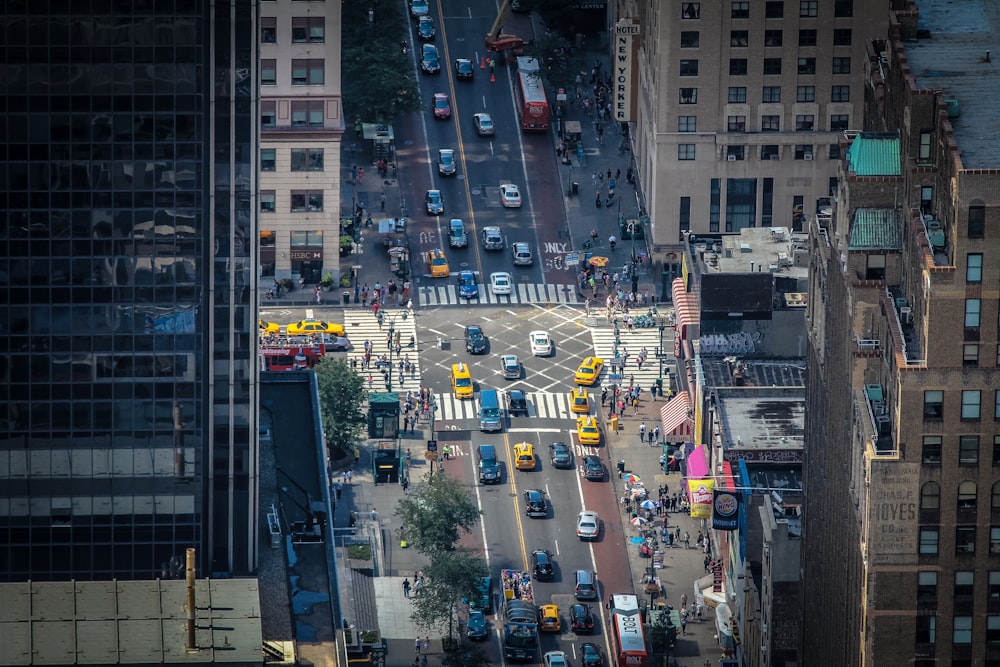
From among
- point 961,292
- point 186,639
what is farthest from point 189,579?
point 961,292

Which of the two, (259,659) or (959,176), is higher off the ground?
(959,176)

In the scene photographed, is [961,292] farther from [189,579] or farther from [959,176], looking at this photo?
[189,579]

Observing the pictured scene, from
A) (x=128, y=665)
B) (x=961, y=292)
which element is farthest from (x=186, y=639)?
(x=961, y=292)

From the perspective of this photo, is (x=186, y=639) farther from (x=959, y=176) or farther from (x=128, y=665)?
(x=959, y=176)

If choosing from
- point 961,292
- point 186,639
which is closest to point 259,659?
point 186,639

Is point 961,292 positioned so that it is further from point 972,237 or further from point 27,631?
point 27,631

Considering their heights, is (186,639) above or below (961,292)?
below
